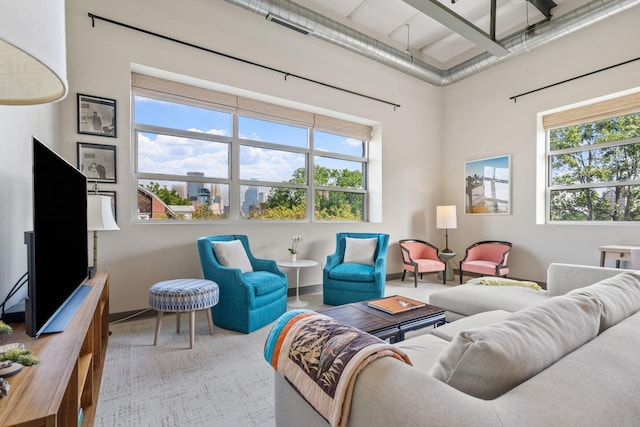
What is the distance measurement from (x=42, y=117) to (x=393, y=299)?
3156mm

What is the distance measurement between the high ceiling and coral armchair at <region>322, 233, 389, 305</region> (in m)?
3.13

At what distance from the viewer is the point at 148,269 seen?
3.41 meters

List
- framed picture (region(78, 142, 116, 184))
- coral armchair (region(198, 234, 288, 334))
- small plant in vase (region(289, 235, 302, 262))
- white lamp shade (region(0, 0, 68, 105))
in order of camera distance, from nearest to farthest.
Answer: white lamp shade (region(0, 0, 68, 105)) → coral armchair (region(198, 234, 288, 334)) → framed picture (region(78, 142, 116, 184)) → small plant in vase (region(289, 235, 302, 262))

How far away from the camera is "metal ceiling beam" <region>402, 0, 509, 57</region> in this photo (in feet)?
10.3

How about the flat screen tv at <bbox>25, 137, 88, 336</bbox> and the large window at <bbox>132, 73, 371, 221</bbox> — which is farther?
the large window at <bbox>132, 73, 371, 221</bbox>

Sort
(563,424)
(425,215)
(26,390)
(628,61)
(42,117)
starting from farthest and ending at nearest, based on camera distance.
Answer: (425,215) < (628,61) < (42,117) < (26,390) < (563,424)

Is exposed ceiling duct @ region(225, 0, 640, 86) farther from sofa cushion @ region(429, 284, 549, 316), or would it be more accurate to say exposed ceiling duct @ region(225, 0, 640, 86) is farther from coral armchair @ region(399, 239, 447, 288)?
sofa cushion @ region(429, 284, 549, 316)

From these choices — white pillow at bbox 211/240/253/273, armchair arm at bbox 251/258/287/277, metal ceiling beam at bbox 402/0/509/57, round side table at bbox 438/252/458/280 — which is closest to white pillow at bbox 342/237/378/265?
armchair arm at bbox 251/258/287/277

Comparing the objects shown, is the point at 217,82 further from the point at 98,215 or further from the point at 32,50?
the point at 32,50

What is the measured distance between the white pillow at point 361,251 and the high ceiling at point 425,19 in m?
3.08

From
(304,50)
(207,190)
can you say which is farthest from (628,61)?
(207,190)

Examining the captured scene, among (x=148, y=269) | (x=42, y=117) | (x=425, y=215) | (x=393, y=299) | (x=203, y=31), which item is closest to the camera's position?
(x=42, y=117)

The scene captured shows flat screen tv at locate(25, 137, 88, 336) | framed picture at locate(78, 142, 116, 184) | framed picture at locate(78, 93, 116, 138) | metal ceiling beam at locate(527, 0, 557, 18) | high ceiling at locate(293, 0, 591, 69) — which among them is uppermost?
high ceiling at locate(293, 0, 591, 69)

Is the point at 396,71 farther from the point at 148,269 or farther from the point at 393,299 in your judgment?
the point at 148,269
